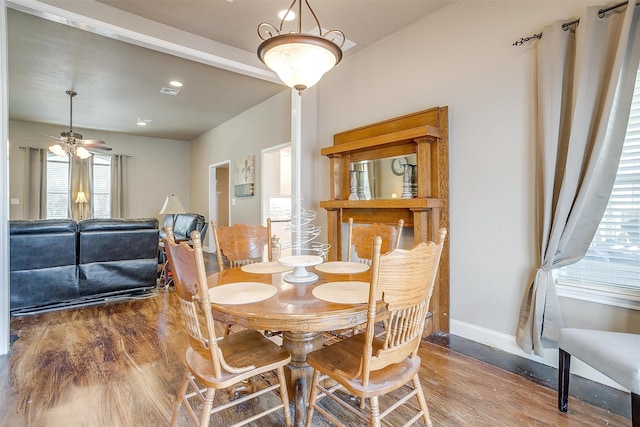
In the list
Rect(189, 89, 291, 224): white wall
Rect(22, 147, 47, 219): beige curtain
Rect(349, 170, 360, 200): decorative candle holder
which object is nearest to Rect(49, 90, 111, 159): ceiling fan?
Rect(22, 147, 47, 219): beige curtain

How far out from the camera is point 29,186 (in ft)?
21.6

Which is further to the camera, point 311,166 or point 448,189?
point 311,166

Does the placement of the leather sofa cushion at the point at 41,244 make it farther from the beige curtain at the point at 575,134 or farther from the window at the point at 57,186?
the window at the point at 57,186

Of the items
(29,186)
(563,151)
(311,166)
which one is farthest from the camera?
(29,186)

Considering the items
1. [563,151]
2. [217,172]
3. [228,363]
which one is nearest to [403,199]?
[563,151]

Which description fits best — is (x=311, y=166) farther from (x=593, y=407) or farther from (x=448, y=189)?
(x=593, y=407)

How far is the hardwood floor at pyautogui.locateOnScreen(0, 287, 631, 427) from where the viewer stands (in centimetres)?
167

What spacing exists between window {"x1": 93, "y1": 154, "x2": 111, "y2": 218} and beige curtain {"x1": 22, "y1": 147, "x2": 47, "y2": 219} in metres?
0.87

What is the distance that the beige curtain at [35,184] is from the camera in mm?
6570

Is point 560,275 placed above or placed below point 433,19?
below

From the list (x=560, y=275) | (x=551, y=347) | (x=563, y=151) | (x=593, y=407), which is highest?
(x=563, y=151)

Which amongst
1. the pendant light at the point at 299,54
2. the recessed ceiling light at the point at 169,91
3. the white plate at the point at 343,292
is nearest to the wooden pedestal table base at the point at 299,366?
the white plate at the point at 343,292

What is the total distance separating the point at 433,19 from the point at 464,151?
1.23 m

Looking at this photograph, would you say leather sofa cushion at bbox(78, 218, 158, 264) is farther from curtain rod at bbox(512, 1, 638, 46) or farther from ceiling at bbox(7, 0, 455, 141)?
curtain rod at bbox(512, 1, 638, 46)
